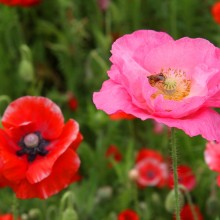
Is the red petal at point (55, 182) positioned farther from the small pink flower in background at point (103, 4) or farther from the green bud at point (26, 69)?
the small pink flower in background at point (103, 4)

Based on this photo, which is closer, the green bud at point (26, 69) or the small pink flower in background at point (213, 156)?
the small pink flower in background at point (213, 156)

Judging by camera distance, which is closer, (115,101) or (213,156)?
(115,101)

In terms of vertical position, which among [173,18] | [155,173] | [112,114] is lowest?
[155,173]

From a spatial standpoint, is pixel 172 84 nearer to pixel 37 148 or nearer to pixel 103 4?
pixel 37 148

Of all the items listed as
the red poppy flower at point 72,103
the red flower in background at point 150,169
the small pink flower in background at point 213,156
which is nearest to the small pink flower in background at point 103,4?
the red poppy flower at point 72,103

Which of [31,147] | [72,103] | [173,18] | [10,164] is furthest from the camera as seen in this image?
[173,18]

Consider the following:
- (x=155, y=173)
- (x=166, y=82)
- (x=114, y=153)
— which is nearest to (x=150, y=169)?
(x=155, y=173)

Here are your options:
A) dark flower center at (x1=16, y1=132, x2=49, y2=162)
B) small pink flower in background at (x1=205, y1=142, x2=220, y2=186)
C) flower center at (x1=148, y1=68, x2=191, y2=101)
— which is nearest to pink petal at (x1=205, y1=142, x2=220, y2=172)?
small pink flower in background at (x1=205, y1=142, x2=220, y2=186)
